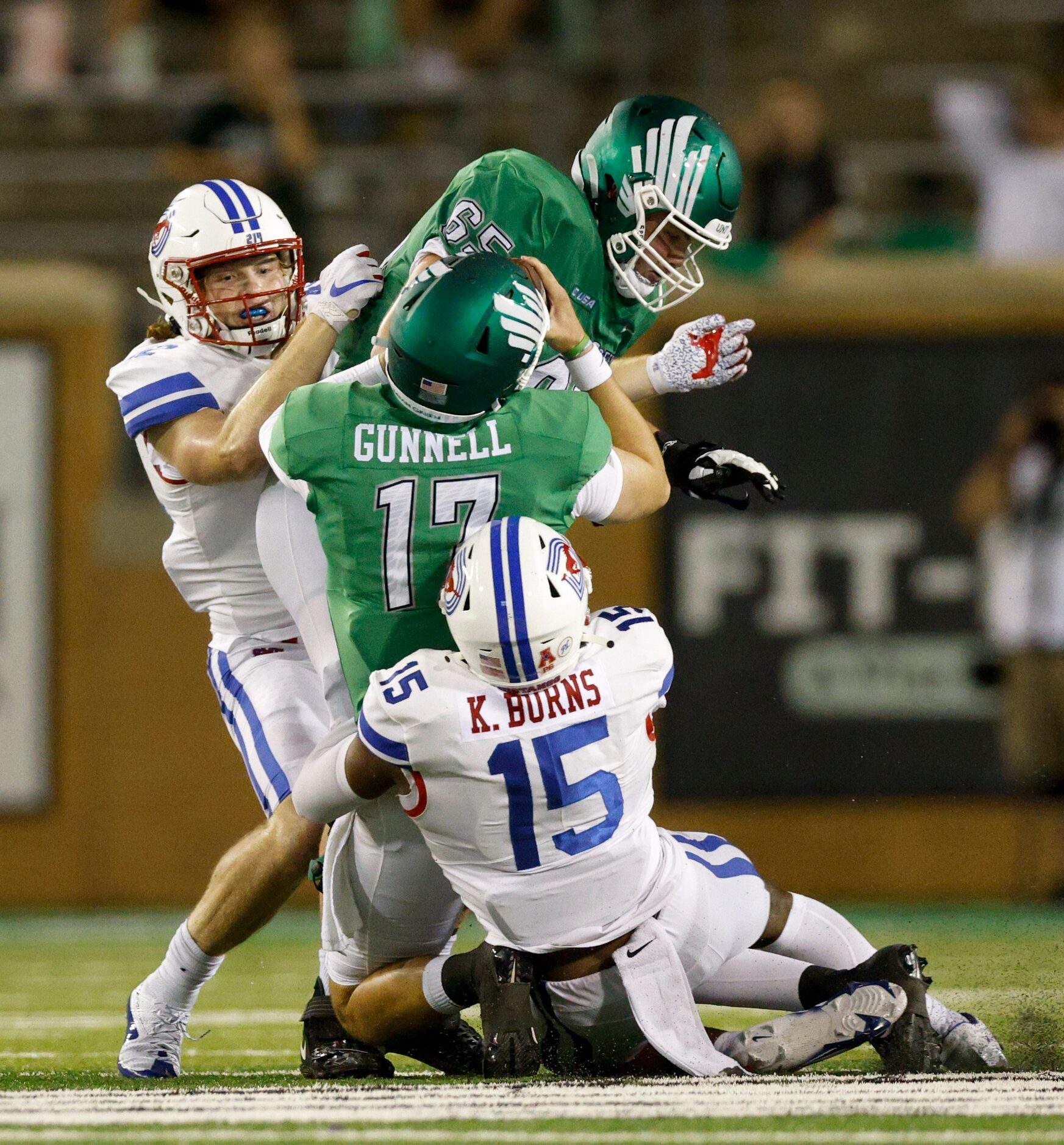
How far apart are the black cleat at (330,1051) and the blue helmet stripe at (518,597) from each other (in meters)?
0.97

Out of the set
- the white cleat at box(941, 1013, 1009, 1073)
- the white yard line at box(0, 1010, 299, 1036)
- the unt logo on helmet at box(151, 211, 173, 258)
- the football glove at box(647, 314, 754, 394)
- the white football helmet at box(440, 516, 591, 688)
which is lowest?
the white yard line at box(0, 1010, 299, 1036)

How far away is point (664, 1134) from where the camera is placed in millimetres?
3062

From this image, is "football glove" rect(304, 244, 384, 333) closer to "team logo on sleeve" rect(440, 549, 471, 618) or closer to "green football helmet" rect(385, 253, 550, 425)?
"green football helmet" rect(385, 253, 550, 425)

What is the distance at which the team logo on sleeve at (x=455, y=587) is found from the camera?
149 inches

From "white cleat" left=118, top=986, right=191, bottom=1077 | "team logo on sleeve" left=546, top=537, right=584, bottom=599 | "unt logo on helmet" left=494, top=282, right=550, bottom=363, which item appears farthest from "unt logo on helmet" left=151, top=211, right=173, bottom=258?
"white cleat" left=118, top=986, right=191, bottom=1077

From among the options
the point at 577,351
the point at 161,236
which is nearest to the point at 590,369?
the point at 577,351

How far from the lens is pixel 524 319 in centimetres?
389

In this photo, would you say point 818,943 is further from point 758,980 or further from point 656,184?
point 656,184

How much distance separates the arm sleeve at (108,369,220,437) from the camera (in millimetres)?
4465

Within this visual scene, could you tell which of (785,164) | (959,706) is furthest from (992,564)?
(785,164)

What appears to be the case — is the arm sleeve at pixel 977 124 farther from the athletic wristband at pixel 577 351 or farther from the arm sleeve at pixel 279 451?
the arm sleeve at pixel 279 451

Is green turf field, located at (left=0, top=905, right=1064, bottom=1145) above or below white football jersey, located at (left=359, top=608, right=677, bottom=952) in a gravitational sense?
below

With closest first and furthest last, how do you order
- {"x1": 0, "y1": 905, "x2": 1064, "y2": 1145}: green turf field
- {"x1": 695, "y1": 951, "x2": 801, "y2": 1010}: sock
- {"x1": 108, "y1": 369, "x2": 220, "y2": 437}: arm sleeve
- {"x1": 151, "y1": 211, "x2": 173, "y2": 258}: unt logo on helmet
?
{"x1": 0, "y1": 905, "x2": 1064, "y2": 1145}: green turf field → {"x1": 695, "y1": 951, "x2": 801, "y2": 1010}: sock → {"x1": 108, "y1": 369, "x2": 220, "y2": 437}: arm sleeve → {"x1": 151, "y1": 211, "x2": 173, "y2": 258}: unt logo on helmet

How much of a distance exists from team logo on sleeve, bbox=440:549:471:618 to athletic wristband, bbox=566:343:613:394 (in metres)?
0.52
